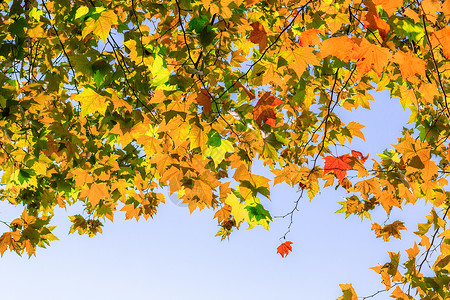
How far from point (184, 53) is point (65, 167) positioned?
2325mm

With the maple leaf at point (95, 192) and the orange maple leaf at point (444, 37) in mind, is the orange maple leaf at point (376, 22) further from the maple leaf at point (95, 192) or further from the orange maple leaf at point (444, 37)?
the maple leaf at point (95, 192)

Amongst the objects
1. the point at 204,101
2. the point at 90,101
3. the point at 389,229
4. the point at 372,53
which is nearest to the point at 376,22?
the point at 372,53

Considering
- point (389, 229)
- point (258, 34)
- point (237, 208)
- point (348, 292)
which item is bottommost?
point (348, 292)

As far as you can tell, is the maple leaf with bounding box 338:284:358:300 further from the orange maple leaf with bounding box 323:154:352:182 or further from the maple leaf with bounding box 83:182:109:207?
the maple leaf with bounding box 83:182:109:207

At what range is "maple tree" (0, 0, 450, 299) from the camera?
71.8 inches

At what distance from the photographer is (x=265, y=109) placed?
1824 millimetres

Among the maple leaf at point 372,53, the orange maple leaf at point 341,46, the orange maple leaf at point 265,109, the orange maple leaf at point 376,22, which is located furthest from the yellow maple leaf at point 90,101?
the orange maple leaf at point 376,22

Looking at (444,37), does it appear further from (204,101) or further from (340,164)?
(340,164)

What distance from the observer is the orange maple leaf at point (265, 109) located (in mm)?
1802

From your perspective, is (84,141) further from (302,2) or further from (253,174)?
(302,2)

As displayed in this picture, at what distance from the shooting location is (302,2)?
2893 mm

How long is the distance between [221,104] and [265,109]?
33 cm

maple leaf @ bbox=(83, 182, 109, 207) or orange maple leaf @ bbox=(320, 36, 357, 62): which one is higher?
maple leaf @ bbox=(83, 182, 109, 207)

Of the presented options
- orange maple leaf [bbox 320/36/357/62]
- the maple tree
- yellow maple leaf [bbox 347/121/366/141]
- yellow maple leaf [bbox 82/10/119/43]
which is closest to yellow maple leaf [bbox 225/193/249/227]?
the maple tree
